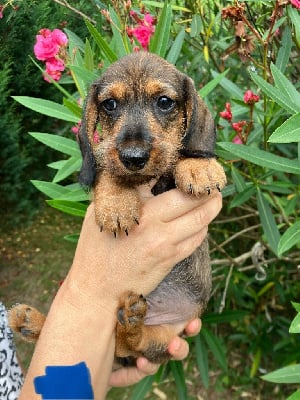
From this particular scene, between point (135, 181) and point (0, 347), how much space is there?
88 cm

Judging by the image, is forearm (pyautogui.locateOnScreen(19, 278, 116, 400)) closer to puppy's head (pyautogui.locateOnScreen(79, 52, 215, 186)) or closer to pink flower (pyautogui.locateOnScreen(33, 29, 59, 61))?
puppy's head (pyautogui.locateOnScreen(79, 52, 215, 186))

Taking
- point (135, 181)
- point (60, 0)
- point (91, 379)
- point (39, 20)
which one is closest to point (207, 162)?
point (135, 181)

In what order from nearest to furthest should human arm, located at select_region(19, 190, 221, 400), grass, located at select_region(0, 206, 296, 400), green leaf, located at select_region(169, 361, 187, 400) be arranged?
human arm, located at select_region(19, 190, 221, 400)
green leaf, located at select_region(169, 361, 187, 400)
grass, located at select_region(0, 206, 296, 400)

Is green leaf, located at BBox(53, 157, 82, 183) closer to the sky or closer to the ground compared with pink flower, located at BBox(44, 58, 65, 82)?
closer to the ground

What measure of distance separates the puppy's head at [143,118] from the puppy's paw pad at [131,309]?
1.39 ft

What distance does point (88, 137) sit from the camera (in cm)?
197

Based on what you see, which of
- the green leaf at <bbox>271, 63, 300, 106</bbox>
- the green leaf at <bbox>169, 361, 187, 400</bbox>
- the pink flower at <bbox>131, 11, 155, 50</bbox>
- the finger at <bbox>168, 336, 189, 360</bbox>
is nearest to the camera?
the green leaf at <bbox>271, 63, 300, 106</bbox>

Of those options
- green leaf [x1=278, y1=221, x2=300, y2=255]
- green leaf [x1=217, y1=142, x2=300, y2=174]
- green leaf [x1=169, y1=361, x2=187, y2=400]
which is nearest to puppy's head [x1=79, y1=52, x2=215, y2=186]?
green leaf [x1=217, y1=142, x2=300, y2=174]

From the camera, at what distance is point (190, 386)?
3545mm

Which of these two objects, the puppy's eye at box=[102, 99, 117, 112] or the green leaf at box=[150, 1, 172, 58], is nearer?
the puppy's eye at box=[102, 99, 117, 112]

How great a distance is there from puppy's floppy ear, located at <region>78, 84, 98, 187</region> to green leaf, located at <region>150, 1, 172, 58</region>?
15.7 inches

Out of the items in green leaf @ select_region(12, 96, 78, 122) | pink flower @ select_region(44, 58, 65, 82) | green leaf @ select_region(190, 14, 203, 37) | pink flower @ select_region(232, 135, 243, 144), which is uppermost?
green leaf @ select_region(190, 14, 203, 37)

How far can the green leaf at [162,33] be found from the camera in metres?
2.12

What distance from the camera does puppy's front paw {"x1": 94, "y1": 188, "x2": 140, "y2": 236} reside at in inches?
66.1
